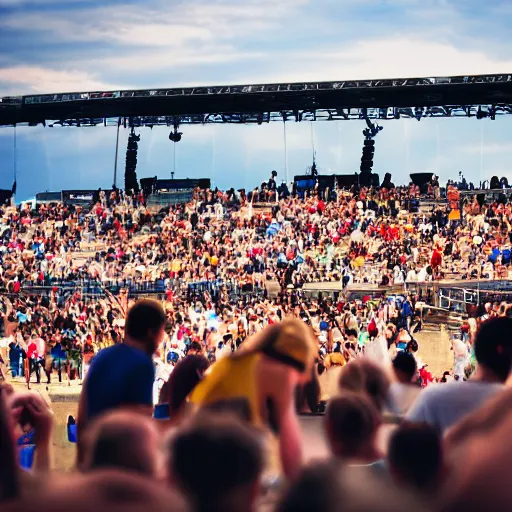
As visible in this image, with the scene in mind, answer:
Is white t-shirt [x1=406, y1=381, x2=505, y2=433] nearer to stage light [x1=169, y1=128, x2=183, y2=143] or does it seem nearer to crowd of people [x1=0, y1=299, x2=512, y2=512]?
crowd of people [x1=0, y1=299, x2=512, y2=512]

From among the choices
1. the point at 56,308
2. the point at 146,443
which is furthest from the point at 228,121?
the point at 146,443

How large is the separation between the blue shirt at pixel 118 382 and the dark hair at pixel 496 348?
1.33 metres

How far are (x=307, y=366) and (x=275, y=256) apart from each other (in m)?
20.3

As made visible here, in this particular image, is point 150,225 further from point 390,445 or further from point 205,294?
point 390,445

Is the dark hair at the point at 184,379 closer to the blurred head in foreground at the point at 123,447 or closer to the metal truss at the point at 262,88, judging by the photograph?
the blurred head in foreground at the point at 123,447

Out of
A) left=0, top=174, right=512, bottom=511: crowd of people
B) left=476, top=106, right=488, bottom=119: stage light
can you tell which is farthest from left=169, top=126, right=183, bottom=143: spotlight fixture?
left=476, top=106, right=488, bottom=119: stage light

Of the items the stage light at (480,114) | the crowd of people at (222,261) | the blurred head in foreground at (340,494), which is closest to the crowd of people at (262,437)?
the blurred head in foreground at (340,494)

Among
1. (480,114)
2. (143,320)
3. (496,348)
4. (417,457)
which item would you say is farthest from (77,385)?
(417,457)

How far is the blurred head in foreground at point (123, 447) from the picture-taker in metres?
2.57

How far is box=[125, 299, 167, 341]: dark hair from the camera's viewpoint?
451cm

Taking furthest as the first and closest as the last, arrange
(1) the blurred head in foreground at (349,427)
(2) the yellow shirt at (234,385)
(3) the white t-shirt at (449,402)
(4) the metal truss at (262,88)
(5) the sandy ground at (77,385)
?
(4) the metal truss at (262,88) → (5) the sandy ground at (77,385) → (2) the yellow shirt at (234,385) → (3) the white t-shirt at (449,402) → (1) the blurred head in foreground at (349,427)

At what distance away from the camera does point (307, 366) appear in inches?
167

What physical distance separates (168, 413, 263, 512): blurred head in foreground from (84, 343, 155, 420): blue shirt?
1.97 meters

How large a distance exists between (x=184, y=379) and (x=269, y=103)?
78.6 ft
